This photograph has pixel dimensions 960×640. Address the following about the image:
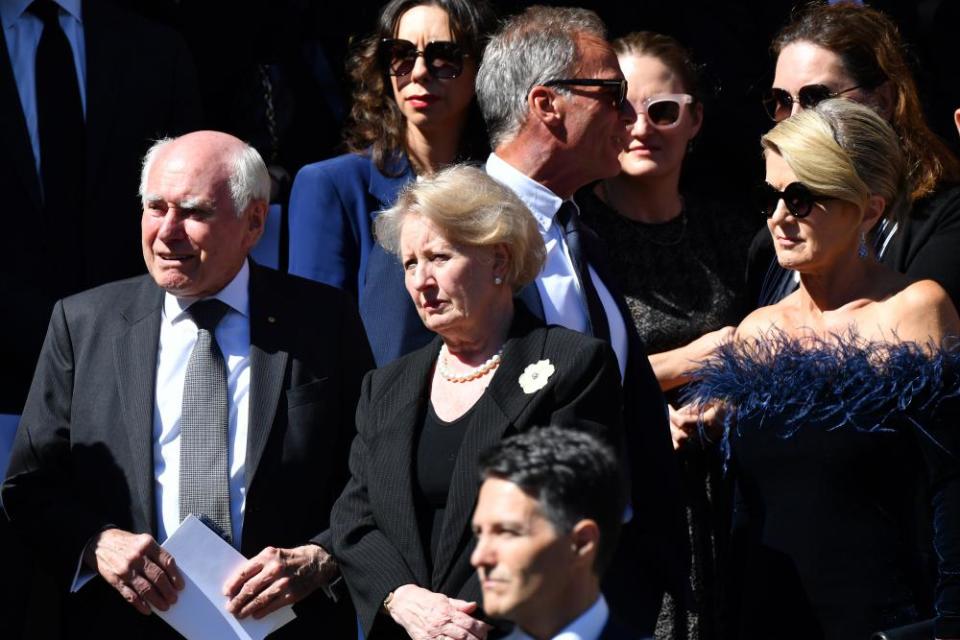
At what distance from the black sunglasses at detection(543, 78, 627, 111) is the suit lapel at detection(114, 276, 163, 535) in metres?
1.40

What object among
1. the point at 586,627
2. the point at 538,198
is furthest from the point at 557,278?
the point at 586,627

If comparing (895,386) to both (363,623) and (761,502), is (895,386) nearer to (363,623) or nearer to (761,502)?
(761,502)

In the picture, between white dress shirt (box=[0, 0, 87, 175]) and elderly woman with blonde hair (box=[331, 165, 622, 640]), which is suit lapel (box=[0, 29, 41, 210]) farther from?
elderly woman with blonde hair (box=[331, 165, 622, 640])

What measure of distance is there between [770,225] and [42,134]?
2358 millimetres

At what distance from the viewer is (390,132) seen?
A: 18.7 feet

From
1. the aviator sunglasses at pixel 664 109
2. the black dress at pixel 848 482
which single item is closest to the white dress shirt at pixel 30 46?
the aviator sunglasses at pixel 664 109

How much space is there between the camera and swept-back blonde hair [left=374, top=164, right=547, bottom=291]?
4434 mm

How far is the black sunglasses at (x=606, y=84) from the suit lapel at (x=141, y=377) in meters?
1.40

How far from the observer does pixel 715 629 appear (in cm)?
548

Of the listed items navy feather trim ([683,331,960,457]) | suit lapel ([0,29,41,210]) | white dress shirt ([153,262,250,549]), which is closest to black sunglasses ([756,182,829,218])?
navy feather trim ([683,331,960,457])

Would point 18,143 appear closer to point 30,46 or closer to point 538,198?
point 30,46

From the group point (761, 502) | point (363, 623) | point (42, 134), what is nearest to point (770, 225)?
point (761, 502)

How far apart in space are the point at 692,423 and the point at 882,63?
139cm

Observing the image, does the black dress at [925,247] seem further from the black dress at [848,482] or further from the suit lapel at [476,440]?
the suit lapel at [476,440]
